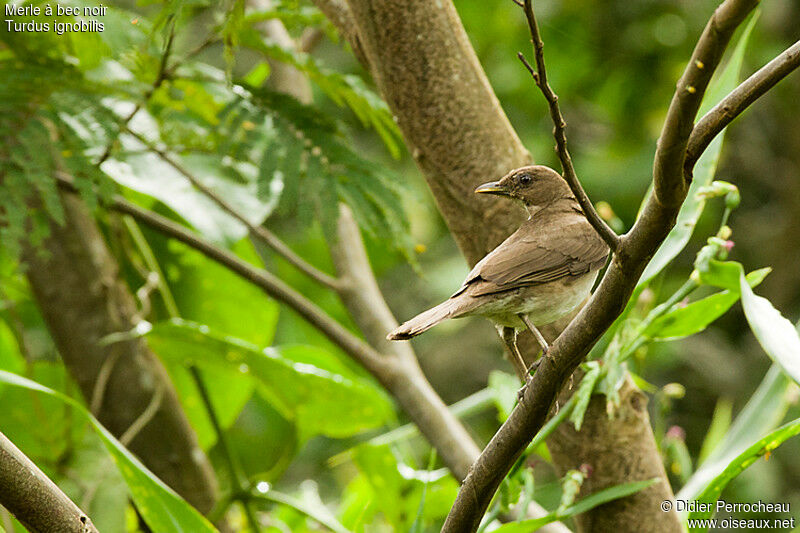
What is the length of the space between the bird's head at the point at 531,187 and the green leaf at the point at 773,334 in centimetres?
62

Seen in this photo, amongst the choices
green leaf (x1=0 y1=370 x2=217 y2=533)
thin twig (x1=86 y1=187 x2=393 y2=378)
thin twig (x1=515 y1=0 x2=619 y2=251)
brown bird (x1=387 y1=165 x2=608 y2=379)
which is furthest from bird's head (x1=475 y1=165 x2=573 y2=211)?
green leaf (x1=0 y1=370 x2=217 y2=533)

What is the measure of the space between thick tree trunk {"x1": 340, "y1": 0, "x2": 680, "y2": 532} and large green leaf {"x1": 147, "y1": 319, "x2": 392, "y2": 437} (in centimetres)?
72

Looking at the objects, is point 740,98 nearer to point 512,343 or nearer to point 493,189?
point 493,189

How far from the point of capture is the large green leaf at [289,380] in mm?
2539

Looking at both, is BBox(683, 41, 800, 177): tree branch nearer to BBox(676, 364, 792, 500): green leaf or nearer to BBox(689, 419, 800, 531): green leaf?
BBox(689, 419, 800, 531): green leaf

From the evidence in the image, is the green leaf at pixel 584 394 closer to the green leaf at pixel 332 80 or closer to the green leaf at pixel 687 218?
the green leaf at pixel 687 218

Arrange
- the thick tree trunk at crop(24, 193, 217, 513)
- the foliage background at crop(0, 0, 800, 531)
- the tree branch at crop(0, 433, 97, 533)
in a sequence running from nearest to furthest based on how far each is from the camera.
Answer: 1. the tree branch at crop(0, 433, 97, 533)
2. the thick tree trunk at crop(24, 193, 217, 513)
3. the foliage background at crop(0, 0, 800, 531)

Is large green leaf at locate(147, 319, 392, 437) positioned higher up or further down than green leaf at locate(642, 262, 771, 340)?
further down

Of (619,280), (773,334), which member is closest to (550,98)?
(619,280)

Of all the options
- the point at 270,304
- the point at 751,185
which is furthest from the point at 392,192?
the point at 751,185

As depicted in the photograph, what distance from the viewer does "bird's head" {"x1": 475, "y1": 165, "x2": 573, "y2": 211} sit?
228 centimetres

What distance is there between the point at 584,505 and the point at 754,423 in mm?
666

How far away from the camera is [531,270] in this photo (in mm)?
2166

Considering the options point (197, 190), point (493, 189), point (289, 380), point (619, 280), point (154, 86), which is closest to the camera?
point (619, 280)
